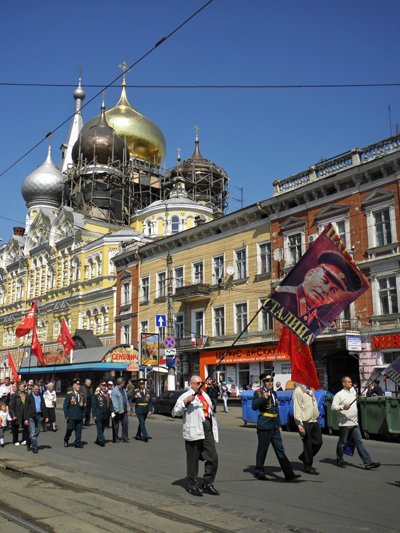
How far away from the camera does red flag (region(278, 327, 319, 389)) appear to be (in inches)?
428

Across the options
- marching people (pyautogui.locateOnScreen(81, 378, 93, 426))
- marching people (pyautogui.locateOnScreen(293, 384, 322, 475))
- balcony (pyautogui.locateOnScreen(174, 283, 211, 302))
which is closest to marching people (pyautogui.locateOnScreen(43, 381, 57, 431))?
marching people (pyautogui.locateOnScreen(81, 378, 93, 426))

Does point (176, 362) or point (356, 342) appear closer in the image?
point (356, 342)

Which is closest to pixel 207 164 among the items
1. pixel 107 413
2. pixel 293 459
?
pixel 107 413

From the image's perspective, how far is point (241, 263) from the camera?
35.4 m

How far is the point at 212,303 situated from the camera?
121 ft

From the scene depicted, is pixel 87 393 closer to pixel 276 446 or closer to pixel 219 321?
pixel 276 446

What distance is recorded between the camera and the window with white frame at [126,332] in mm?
44378

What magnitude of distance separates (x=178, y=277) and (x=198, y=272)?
2163 millimetres

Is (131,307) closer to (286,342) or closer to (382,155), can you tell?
(382,155)

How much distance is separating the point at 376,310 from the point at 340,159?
8218 millimetres

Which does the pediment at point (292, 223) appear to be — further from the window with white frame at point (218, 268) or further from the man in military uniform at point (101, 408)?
the man in military uniform at point (101, 408)

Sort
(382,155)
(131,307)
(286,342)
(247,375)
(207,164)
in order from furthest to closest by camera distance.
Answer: (207,164)
(131,307)
(247,375)
(382,155)
(286,342)

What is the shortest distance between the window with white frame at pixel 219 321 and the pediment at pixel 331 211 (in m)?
9.23

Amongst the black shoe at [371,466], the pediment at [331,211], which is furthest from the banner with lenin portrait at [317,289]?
the pediment at [331,211]
